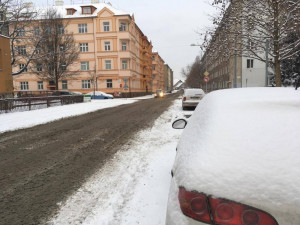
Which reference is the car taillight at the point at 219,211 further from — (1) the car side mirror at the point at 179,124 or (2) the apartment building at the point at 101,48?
(2) the apartment building at the point at 101,48

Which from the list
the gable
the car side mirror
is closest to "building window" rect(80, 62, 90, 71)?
the gable

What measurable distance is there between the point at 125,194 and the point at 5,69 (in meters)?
21.1

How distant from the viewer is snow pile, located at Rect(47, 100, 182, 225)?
2.77m

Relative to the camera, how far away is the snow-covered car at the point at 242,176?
126cm

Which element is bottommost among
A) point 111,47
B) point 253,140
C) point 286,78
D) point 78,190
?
point 78,190

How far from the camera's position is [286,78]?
25062mm

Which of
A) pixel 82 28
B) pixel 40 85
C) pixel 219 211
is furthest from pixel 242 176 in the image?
pixel 40 85

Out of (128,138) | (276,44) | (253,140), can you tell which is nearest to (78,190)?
(253,140)

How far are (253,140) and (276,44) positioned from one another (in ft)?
46.0

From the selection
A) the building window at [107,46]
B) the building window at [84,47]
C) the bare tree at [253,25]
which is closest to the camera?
the bare tree at [253,25]

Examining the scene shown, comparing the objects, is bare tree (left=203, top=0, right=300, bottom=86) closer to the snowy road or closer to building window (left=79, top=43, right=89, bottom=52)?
the snowy road

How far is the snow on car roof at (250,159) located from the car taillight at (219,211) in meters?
0.04

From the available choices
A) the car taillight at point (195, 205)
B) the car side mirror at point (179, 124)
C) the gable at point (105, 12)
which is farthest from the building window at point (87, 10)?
the car taillight at point (195, 205)

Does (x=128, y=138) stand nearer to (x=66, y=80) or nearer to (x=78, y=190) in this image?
(x=78, y=190)
